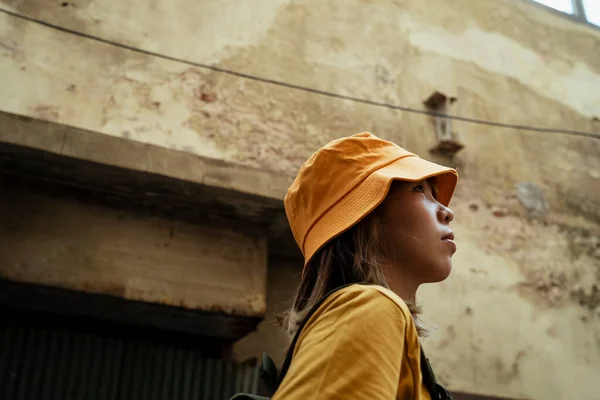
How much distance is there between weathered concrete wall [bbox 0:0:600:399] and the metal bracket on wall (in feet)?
0.29

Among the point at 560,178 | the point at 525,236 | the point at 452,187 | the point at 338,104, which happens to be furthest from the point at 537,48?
the point at 452,187

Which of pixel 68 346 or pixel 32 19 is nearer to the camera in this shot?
pixel 68 346

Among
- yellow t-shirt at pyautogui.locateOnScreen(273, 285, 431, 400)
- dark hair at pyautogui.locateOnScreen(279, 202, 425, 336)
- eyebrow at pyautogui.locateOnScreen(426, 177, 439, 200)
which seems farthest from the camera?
eyebrow at pyautogui.locateOnScreen(426, 177, 439, 200)

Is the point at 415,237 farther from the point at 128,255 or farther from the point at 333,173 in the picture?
the point at 128,255

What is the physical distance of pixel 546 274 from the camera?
163 inches

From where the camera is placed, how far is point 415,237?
4.43 feet

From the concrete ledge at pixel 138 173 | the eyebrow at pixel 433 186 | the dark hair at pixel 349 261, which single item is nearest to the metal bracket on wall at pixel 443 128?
the concrete ledge at pixel 138 173

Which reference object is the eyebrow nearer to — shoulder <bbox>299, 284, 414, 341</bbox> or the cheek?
the cheek

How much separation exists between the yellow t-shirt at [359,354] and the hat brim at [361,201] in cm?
25

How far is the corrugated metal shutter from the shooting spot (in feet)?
9.14

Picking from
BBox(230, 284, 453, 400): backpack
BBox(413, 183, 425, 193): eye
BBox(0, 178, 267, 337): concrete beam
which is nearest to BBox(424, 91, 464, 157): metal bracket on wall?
BBox(0, 178, 267, 337): concrete beam

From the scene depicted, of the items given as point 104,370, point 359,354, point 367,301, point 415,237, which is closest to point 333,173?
point 415,237

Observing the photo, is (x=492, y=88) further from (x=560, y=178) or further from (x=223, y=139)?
(x=223, y=139)

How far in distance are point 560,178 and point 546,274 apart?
0.94m
